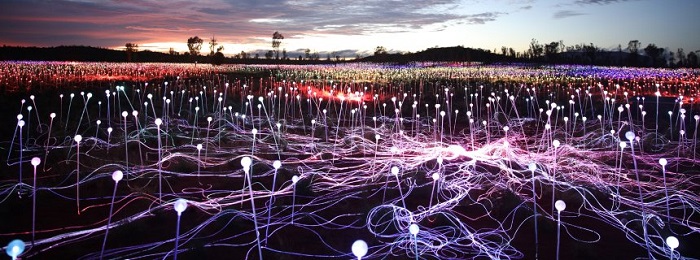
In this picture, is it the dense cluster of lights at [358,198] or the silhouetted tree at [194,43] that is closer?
the dense cluster of lights at [358,198]

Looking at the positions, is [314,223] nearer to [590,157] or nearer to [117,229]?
[117,229]

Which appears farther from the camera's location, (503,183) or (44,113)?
(44,113)

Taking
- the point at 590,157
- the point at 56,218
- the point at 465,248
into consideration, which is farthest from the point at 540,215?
the point at 56,218

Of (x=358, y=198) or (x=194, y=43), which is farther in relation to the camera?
(x=194, y=43)

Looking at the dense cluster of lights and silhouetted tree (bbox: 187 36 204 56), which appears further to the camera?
silhouetted tree (bbox: 187 36 204 56)

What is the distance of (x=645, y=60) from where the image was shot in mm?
63312

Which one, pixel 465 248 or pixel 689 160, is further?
pixel 689 160

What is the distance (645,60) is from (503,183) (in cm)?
6800

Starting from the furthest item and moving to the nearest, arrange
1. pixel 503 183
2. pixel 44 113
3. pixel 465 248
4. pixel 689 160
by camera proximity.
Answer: pixel 44 113
pixel 689 160
pixel 503 183
pixel 465 248

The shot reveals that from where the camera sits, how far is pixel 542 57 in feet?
235

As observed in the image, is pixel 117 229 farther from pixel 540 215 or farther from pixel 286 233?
pixel 540 215

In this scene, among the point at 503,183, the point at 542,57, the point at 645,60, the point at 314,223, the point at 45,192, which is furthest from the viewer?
the point at 542,57

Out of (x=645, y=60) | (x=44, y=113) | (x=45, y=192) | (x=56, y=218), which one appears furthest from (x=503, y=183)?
(x=645, y=60)

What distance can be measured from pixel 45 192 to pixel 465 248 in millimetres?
5139
